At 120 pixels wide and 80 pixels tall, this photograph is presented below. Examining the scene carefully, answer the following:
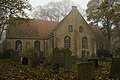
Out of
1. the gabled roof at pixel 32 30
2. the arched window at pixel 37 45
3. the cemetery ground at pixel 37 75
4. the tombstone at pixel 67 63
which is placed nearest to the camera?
the cemetery ground at pixel 37 75

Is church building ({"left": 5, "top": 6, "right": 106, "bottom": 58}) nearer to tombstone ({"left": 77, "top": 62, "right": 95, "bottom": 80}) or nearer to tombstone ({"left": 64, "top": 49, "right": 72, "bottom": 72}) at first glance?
tombstone ({"left": 64, "top": 49, "right": 72, "bottom": 72})

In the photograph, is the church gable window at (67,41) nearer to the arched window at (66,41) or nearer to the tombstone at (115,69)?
the arched window at (66,41)

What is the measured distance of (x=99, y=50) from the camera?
45.9 m

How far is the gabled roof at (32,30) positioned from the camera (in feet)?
141

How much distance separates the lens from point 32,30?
152 ft

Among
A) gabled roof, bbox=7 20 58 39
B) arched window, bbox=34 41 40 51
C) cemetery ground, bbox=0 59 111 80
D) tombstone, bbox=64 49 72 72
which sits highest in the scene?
gabled roof, bbox=7 20 58 39

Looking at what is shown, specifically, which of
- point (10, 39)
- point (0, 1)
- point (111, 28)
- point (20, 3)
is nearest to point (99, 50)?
point (111, 28)

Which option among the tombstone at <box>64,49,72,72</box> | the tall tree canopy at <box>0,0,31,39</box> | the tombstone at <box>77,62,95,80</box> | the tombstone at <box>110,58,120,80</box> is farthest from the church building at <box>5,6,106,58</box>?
the tombstone at <box>77,62,95,80</box>

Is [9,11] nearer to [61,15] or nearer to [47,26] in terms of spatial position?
[47,26]

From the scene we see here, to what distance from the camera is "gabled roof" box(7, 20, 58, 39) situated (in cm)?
4306

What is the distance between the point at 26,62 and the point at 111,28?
87.3ft

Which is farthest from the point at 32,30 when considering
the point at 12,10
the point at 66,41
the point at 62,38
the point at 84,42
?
the point at 12,10

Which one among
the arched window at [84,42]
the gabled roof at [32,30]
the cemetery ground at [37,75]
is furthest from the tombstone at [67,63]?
the arched window at [84,42]

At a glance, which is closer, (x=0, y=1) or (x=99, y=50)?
(x=0, y=1)
